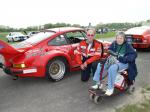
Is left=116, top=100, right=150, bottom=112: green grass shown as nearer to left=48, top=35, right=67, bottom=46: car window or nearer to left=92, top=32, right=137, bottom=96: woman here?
left=92, top=32, right=137, bottom=96: woman

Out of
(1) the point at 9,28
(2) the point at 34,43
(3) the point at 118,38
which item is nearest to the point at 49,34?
(2) the point at 34,43

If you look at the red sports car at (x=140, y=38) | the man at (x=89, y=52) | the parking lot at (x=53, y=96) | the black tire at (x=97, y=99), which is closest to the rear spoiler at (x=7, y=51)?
the parking lot at (x=53, y=96)

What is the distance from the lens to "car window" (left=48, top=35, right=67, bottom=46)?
651cm

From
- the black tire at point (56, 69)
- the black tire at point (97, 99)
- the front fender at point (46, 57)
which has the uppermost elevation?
the front fender at point (46, 57)

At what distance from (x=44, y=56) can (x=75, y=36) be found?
1.62 m

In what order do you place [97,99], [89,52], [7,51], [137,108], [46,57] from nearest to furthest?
[137,108] < [97,99] < [7,51] < [89,52] < [46,57]

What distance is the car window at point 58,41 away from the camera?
6510mm

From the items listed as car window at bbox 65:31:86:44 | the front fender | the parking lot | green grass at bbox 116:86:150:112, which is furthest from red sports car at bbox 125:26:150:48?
green grass at bbox 116:86:150:112

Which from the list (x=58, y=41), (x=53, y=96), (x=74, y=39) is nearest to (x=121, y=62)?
(x=53, y=96)

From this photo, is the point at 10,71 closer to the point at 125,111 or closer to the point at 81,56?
the point at 81,56

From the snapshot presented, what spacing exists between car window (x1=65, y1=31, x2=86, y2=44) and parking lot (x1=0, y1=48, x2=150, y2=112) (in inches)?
43.2

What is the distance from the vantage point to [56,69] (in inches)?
253

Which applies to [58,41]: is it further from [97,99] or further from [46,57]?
[97,99]

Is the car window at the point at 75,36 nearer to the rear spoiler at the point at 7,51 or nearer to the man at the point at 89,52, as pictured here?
the man at the point at 89,52
